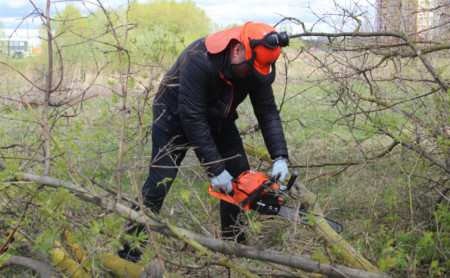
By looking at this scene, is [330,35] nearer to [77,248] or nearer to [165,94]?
[165,94]

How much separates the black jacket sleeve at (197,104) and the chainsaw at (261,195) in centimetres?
19

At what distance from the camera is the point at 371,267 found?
2.36 m

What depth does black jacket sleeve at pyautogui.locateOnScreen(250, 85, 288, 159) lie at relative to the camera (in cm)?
319

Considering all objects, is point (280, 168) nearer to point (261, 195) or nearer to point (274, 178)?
point (274, 178)

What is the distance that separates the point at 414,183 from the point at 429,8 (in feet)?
6.03

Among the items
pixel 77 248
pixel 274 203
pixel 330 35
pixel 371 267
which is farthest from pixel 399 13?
pixel 77 248

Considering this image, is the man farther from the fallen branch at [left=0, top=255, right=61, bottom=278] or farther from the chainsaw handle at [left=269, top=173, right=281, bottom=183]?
the fallen branch at [left=0, top=255, right=61, bottom=278]

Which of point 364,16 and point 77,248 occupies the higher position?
point 364,16

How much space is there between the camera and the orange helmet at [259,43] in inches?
105

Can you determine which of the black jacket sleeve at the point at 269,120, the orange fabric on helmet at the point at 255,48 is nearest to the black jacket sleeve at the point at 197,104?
the orange fabric on helmet at the point at 255,48

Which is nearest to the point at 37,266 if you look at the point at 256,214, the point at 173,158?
the point at 173,158

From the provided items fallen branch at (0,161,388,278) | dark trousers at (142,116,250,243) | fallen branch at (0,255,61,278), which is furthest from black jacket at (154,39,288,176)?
fallen branch at (0,255,61,278)

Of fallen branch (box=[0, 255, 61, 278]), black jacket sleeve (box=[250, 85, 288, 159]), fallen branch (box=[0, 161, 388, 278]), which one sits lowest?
fallen branch (box=[0, 255, 61, 278])

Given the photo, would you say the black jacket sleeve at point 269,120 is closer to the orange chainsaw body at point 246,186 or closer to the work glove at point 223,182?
the orange chainsaw body at point 246,186
